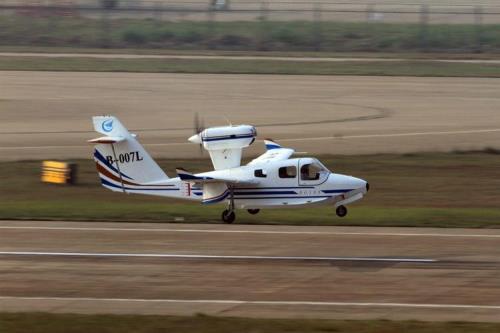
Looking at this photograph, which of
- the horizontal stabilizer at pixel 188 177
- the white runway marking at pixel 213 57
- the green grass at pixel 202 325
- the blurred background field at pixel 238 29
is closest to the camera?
the green grass at pixel 202 325

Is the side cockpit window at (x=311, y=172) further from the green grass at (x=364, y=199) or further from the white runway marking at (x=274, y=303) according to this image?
the white runway marking at (x=274, y=303)

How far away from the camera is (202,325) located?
19656 mm

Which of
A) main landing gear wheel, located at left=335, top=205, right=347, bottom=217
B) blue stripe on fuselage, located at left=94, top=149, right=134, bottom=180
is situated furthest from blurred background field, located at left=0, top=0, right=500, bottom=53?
blue stripe on fuselage, located at left=94, top=149, right=134, bottom=180

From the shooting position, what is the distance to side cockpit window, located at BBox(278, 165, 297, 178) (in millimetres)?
32656

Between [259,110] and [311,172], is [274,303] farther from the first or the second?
[259,110]

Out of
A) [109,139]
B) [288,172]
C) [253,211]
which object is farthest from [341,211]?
[109,139]

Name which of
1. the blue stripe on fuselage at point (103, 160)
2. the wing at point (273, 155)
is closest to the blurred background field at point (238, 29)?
the wing at point (273, 155)

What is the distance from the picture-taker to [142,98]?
6375 cm

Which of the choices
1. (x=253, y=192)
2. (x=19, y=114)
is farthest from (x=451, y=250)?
(x=19, y=114)

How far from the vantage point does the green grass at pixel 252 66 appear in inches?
2950

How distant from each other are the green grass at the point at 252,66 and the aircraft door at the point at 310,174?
1666 inches

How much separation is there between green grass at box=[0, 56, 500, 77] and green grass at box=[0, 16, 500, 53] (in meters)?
11.2

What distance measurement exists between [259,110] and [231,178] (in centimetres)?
2761

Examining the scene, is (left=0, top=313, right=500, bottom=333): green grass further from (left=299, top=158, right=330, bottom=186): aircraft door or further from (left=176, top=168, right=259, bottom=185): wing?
(left=299, top=158, right=330, bottom=186): aircraft door
